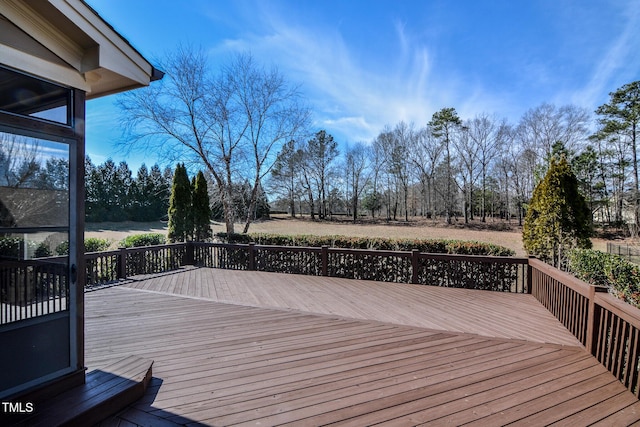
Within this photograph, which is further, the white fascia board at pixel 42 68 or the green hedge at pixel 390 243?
the green hedge at pixel 390 243

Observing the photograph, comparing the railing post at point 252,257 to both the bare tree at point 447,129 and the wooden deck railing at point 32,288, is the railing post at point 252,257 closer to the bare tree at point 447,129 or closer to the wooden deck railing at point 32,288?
the wooden deck railing at point 32,288

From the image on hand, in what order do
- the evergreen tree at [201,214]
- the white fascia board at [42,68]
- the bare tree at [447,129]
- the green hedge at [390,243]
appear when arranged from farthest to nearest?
1. the bare tree at [447,129]
2. the evergreen tree at [201,214]
3. the green hedge at [390,243]
4. the white fascia board at [42,68]

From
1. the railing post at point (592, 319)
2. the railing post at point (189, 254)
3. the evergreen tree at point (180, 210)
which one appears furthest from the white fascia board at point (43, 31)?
the evergreen tree at point (180, 210)

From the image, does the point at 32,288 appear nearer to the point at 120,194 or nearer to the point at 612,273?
the point at 612,273

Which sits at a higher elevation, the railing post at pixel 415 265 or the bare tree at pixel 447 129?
the bare tree at pixel 447 129

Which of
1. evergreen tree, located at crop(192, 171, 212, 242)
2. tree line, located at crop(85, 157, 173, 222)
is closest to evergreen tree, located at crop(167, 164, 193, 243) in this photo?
evergreen tree, located at crop(192, 171, 212, 242)

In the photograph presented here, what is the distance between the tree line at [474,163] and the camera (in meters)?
18.1

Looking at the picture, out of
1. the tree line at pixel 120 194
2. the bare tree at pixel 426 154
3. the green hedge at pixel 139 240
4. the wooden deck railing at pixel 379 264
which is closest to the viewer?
the wooden deck railing at pixel 379 264

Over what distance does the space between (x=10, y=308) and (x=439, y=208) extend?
32.4m

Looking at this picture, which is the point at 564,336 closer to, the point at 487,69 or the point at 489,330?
the point at 489,330

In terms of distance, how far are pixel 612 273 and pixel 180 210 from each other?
9857 millimetres

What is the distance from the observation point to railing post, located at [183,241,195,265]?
26.7ft

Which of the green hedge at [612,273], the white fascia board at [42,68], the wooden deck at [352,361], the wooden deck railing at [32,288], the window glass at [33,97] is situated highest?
the white fascia board at [42,68]

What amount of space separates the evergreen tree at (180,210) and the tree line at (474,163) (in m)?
4.07
